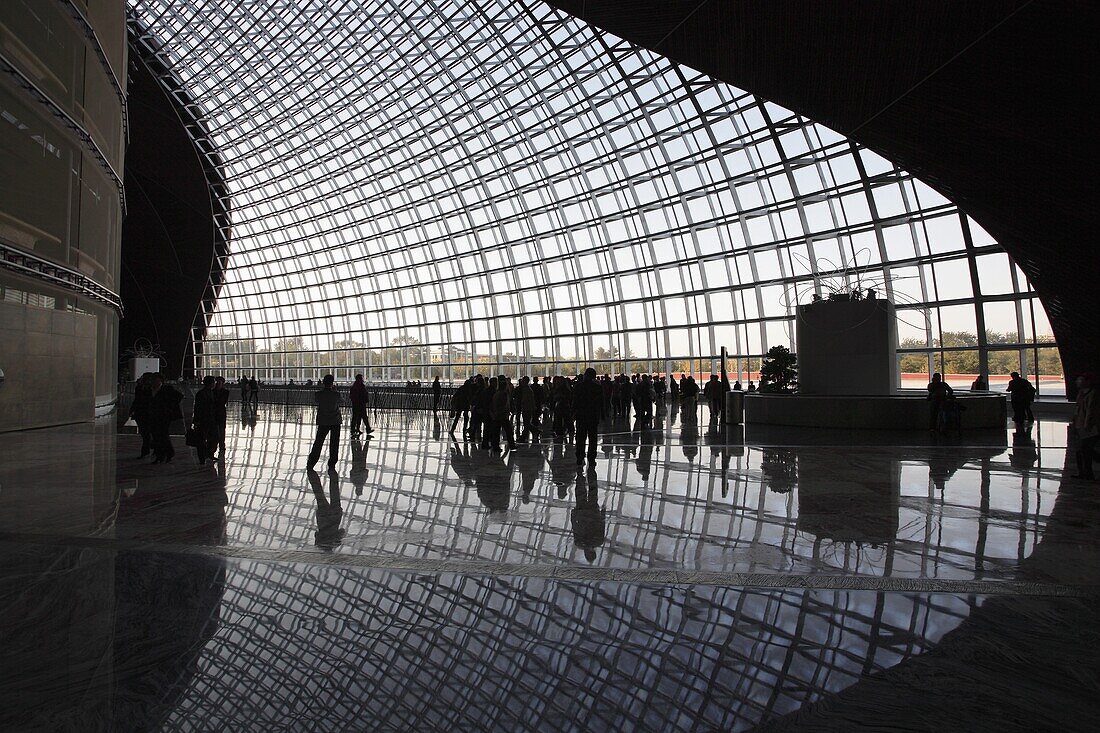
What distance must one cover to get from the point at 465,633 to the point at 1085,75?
13.4 meters

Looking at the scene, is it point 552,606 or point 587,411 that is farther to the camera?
point 587,411

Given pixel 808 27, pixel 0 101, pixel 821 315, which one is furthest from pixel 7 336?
pixel 821 315

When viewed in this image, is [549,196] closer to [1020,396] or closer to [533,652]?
[1020,396]

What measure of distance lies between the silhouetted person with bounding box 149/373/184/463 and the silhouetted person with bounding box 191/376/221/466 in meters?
0.34

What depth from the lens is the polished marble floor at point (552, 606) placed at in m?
2.69

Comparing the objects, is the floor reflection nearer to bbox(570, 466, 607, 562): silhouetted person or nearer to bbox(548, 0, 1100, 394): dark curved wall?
bbox(570, 466, 607, 562): silhouetted person

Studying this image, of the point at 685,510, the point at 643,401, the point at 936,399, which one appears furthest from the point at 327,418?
the point at 936,399

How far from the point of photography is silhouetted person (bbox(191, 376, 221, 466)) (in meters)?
10.4

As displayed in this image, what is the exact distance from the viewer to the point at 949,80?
12.6 m

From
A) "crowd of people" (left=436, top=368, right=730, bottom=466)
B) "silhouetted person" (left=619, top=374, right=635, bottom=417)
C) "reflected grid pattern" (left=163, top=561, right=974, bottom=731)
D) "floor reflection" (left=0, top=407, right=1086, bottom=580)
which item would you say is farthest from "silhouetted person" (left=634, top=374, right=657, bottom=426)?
"reflected grid pattern" (left=163, top=561, right=974, bottom=731)

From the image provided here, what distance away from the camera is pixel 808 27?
12625 millimetres

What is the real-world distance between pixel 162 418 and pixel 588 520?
7.40m

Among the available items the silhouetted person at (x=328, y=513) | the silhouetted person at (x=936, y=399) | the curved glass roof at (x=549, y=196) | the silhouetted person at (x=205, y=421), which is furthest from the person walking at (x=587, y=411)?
the curved glass roof at (x=549, y=196)

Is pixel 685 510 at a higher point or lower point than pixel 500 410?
lower
